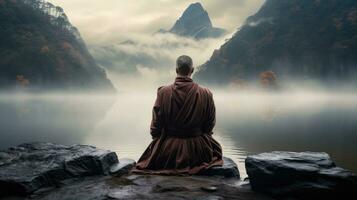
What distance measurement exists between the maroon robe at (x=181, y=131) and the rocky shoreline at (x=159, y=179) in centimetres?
26

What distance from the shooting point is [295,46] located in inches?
4257

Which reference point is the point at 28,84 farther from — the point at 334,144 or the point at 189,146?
the point at 189,146

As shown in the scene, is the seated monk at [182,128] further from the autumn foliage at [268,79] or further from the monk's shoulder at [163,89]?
the autumn foliage at [268,79]

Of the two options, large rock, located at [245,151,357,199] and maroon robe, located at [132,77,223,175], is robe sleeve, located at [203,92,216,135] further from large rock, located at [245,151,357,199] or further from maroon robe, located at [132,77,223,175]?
large rock, located at [245,151,357,199]

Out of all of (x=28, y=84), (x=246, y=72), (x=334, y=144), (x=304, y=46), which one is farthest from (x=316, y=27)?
(x=334, y=144)

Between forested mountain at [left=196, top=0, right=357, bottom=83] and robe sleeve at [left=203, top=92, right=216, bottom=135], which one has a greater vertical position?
forested mountain at [left=196, top=0, right=357, bottom=83]

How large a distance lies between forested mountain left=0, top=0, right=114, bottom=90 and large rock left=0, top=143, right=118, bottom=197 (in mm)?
83158

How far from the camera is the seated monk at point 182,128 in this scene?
611 centimetres

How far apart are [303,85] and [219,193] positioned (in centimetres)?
10892

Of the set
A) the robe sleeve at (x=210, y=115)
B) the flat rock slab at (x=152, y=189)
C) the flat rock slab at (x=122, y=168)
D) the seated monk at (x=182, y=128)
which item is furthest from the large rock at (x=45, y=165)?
the robe sleeve at (x=210, y=115)

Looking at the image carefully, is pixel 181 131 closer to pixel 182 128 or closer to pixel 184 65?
pixel 182 128

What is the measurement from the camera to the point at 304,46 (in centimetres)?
10606

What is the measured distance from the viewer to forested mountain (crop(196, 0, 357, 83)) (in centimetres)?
9744

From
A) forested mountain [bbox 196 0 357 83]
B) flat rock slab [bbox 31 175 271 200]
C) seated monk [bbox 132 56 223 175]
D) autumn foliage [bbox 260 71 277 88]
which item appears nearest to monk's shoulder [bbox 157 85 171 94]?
seated monk [bbox 132 56 223 175]
